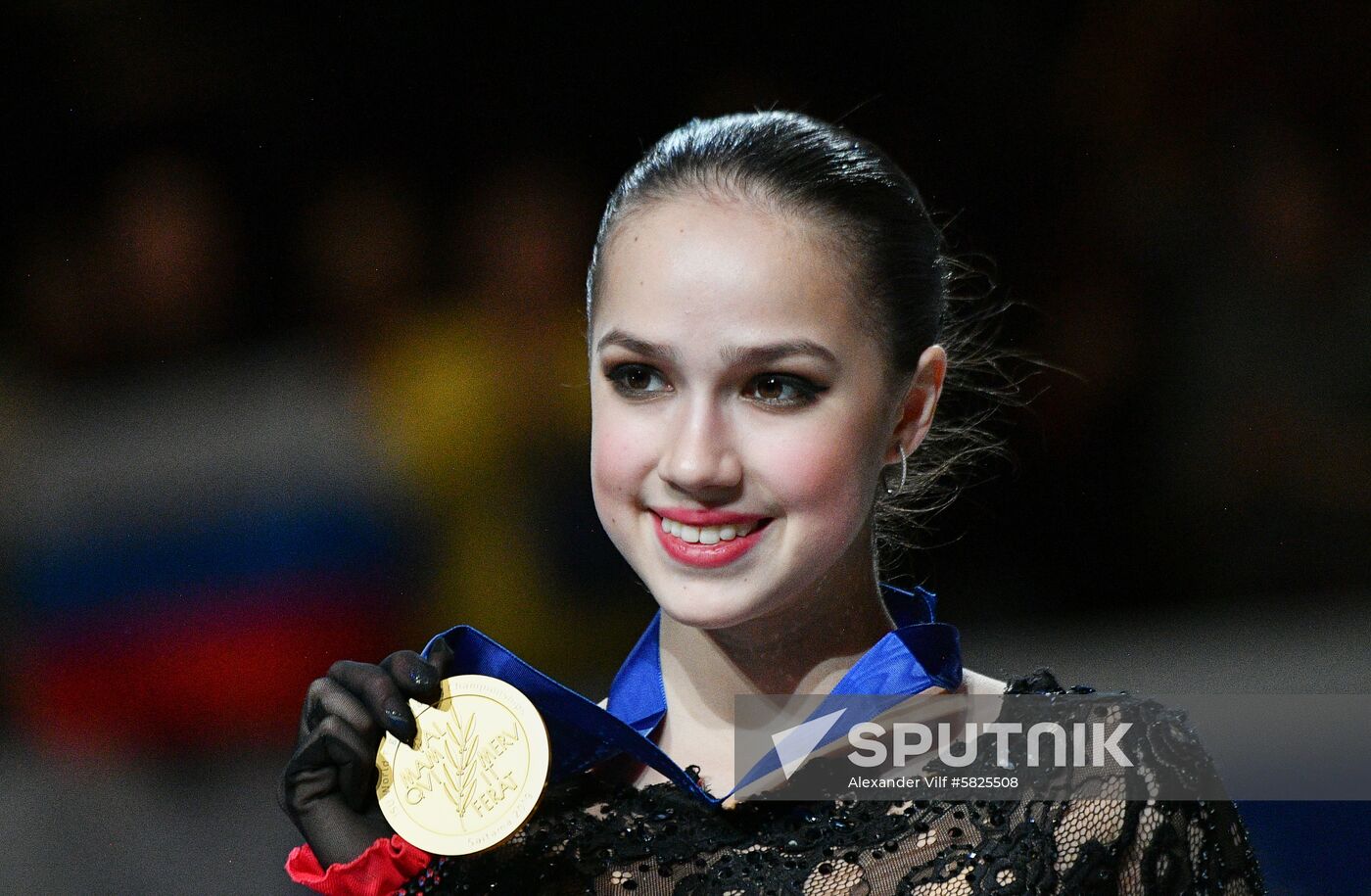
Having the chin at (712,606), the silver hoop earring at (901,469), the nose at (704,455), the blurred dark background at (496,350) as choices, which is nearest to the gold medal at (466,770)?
the chin at (712,606)

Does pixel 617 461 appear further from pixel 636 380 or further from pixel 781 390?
pixel 781 390

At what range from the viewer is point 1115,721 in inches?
69.3

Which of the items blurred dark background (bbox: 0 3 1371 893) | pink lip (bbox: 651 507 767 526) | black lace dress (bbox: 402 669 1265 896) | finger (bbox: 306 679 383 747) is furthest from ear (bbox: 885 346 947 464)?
finger (bbox: 306 679 383 747)

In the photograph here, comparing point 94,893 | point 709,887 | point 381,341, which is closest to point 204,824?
point 94,893

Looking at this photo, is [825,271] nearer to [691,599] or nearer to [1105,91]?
[691,599]

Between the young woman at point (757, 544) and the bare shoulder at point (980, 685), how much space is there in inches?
2.0

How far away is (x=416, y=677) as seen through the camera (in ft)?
5.63

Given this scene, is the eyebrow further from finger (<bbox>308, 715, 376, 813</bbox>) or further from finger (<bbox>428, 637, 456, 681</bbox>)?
finger (<bbox>308, 715, 376, 813</bbox>)

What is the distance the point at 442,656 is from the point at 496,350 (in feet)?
2.61

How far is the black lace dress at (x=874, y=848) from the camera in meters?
1.68

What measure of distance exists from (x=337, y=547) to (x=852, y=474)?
3.43 ft

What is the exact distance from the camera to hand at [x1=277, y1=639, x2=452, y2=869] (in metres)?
1.71

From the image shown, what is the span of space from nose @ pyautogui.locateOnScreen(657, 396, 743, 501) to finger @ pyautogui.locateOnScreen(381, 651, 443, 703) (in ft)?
1.14

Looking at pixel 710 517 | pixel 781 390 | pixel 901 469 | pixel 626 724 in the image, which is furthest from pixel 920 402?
pixel 626 724
